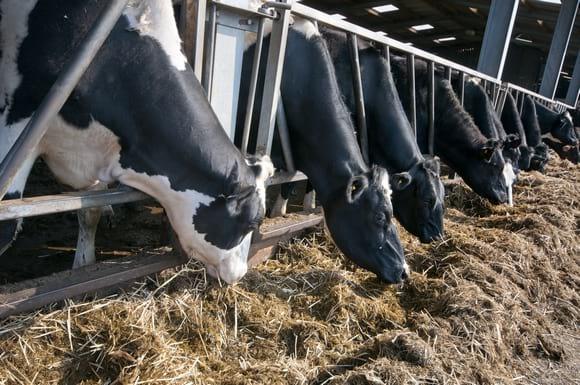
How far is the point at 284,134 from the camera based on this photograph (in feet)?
13.1

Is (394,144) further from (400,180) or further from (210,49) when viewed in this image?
(210,49)

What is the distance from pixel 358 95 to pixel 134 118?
7.63 ft

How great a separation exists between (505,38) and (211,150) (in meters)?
8.64

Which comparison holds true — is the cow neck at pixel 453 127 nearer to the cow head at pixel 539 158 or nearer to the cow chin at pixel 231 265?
the cow head at pixel 539 158

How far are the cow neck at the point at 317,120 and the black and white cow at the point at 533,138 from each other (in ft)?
23.4

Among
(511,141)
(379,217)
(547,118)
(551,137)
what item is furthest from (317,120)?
(551,137)

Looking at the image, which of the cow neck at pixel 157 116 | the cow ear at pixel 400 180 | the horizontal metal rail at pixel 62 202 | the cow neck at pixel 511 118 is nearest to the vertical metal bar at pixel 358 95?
the cow ear at pixel 400 180

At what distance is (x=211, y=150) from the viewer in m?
2.68

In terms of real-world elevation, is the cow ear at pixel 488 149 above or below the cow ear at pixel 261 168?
below

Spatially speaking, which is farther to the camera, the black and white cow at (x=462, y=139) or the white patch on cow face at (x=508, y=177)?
the white patch on cow face at (x=508, y=177)

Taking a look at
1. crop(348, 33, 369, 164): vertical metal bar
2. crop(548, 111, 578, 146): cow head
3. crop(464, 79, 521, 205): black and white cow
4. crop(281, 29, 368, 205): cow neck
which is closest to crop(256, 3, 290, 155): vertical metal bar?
crop(281, 29, 368, 205): cow neck

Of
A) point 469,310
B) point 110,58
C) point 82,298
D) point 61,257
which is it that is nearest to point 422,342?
point 469,310

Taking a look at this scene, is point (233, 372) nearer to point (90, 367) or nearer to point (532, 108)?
point (90, 367)

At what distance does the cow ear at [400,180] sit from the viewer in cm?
420
